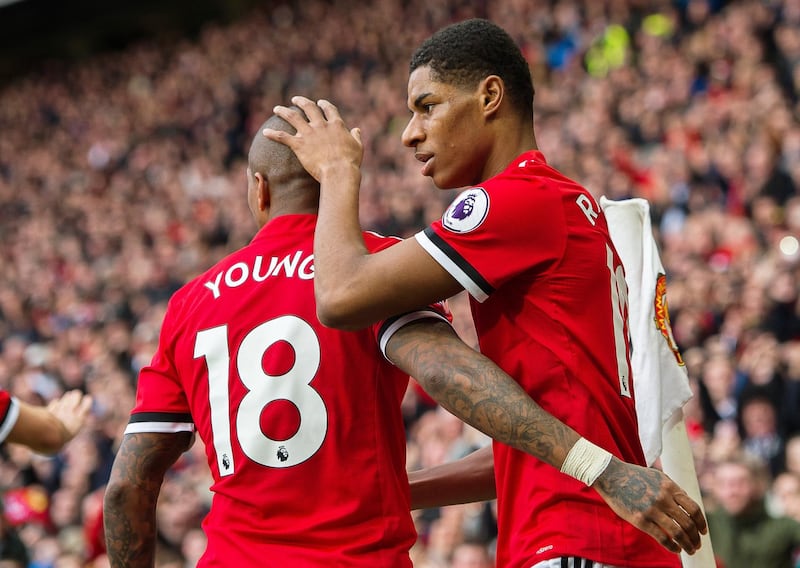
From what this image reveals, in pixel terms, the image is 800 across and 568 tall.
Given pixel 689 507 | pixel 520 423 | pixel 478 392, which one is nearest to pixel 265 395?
pixel 478 392

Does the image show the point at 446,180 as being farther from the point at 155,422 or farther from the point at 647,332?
the point at 155,422

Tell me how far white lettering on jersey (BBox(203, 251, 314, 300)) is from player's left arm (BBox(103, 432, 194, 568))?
0.44m

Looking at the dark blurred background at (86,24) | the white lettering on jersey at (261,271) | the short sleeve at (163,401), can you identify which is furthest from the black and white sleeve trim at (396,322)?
the dark blurred background at (86,24)

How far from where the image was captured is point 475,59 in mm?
2953

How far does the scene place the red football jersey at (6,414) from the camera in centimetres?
406

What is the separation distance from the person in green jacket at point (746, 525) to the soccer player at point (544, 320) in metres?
3.47

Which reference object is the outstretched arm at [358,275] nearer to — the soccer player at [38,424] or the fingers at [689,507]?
the fingers at [689,507]

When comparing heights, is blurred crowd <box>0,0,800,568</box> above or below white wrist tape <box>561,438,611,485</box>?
A: below

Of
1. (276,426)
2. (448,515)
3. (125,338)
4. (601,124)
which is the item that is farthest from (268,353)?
(125,338)

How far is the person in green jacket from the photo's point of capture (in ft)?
19.2

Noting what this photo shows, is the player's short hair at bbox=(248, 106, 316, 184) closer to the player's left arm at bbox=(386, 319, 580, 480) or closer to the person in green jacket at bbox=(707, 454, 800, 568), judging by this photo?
the player's left arm at bbox=(386, 319, 580, 480)

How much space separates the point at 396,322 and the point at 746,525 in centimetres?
396

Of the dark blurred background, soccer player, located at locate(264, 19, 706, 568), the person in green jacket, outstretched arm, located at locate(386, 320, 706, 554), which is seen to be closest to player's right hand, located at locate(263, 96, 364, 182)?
soccer player, located at locate(264, 19, 706, 568)

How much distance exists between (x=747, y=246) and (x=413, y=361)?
6603 mm
